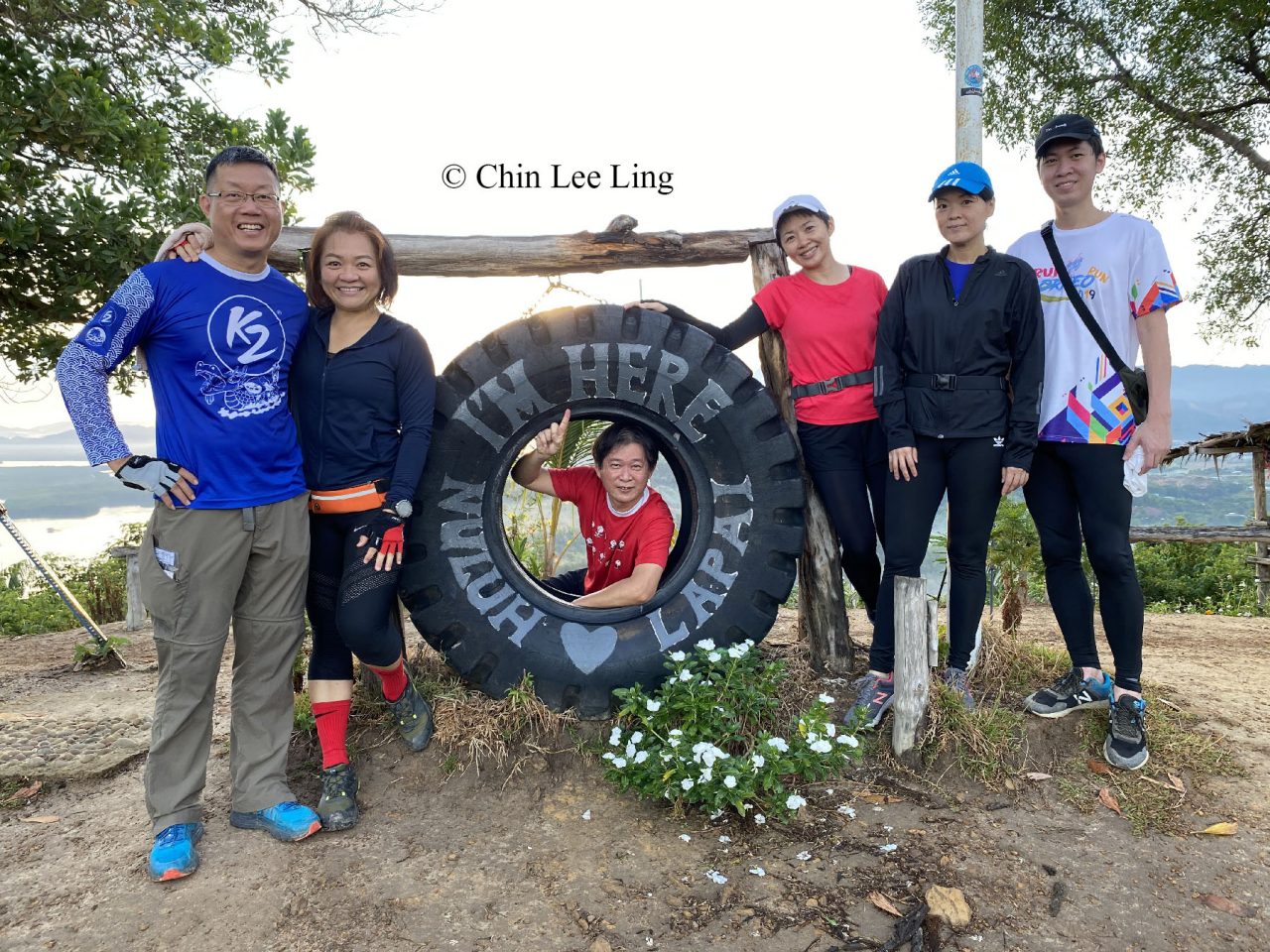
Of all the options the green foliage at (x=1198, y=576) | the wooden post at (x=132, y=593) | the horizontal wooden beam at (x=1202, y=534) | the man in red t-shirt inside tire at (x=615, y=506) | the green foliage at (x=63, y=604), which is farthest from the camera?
the green foliage at (x=1198, y=576)

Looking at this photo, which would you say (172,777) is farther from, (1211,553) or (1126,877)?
(1211,553)

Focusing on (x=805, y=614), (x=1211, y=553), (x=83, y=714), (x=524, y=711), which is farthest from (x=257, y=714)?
(x=1211, y=553)

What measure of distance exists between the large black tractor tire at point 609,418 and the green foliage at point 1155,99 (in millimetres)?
10053

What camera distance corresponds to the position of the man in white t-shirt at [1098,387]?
2980 millimetres

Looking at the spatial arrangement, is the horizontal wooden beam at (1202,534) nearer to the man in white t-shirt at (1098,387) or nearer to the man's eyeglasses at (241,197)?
the man in white t-shirt at (1098,387)

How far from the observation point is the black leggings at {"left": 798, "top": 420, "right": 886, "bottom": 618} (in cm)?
339

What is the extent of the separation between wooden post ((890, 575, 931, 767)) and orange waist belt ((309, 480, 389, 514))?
6.38 feet

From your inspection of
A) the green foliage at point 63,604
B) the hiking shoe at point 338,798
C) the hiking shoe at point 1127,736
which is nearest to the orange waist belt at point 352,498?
the hiking shoe at point 338,798

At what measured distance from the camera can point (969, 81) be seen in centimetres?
398

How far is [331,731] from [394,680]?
0.95 ft

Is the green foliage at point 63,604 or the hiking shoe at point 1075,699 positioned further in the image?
the green foliage at point 63,604

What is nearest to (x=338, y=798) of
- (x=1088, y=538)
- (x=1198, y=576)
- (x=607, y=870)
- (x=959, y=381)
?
(x=607, y=870)

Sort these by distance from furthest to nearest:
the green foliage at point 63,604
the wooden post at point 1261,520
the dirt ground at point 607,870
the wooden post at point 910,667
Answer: the wooden post at point 1261,520
the green foliage at point 63,604
the wooden post at point 910,667
the dirt ground at point 607,870

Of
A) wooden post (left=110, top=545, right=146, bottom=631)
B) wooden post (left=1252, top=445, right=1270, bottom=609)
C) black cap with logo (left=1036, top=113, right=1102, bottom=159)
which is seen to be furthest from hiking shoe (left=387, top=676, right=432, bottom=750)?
wooden post (left=1252, top=445, right=1270, bottom=609)
